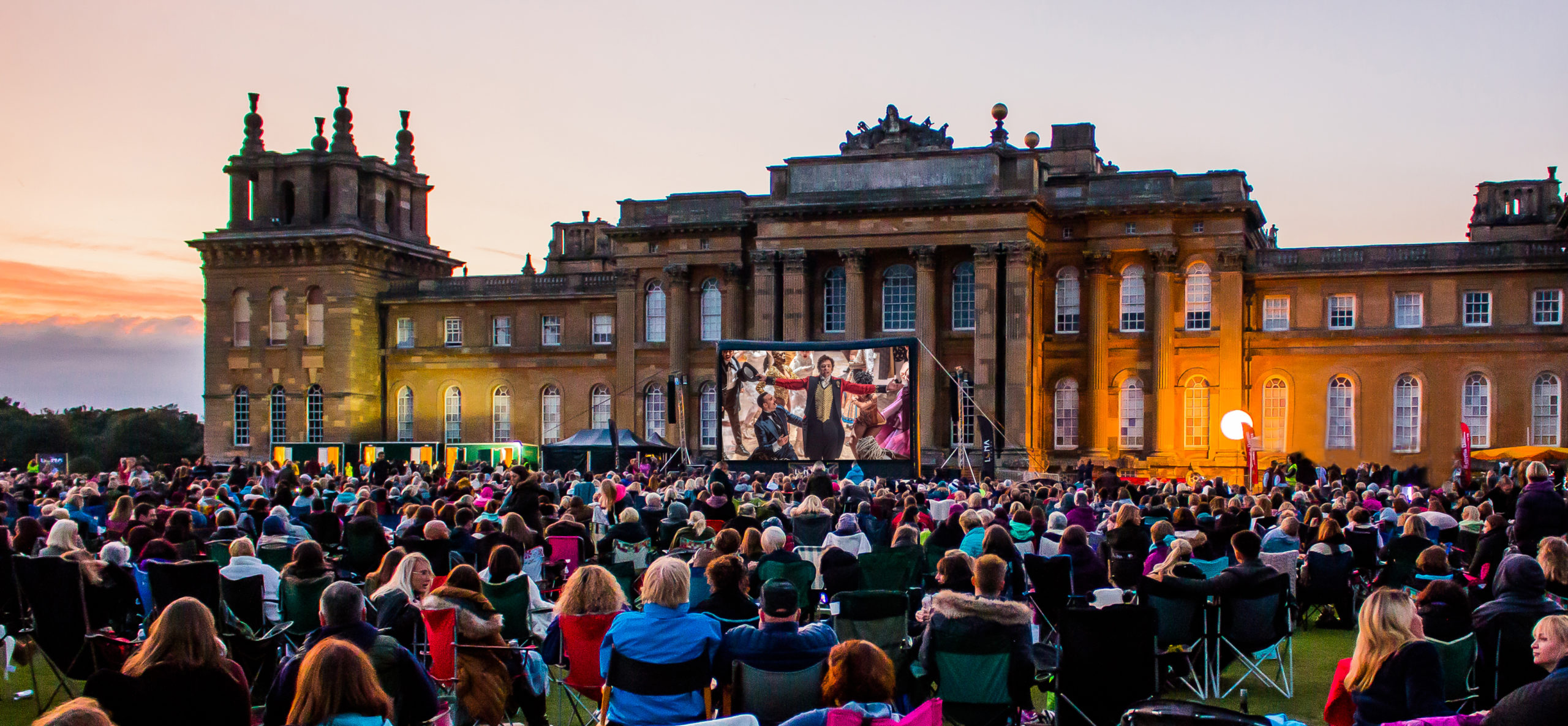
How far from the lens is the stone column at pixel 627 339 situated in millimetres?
48219

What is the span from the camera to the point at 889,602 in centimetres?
962

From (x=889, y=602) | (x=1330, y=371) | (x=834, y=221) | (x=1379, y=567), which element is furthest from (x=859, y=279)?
(x=889, y=602)

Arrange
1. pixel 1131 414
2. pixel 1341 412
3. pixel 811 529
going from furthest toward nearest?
pixel 1131 414, pixel 1341 412, pixel 811 529

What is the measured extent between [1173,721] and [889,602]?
4.03m

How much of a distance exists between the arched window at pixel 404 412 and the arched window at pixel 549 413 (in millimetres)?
5525

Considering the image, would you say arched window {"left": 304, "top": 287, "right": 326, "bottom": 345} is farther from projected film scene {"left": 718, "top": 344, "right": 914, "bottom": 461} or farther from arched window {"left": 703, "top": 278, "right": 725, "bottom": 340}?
projected film scene {"left": 718, "top": 344, "right": 914, "bottom": 461}

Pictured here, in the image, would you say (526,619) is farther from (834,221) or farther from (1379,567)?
(834,221)

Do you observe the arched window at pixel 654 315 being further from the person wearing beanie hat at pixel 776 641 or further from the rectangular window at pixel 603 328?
the person wearing beanie hat at pixel 776 641

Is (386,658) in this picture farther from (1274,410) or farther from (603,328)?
(603,328)

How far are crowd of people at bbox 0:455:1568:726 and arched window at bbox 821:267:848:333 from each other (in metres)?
24.1

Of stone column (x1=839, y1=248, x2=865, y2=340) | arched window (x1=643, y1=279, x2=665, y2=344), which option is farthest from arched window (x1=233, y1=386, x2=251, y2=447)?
stone column (x1=839, y1=248, x2=865, y2=340)

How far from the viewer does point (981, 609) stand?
347 inches

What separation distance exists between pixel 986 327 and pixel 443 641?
3470 centimetres

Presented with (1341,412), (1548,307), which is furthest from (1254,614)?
(1548,307)
